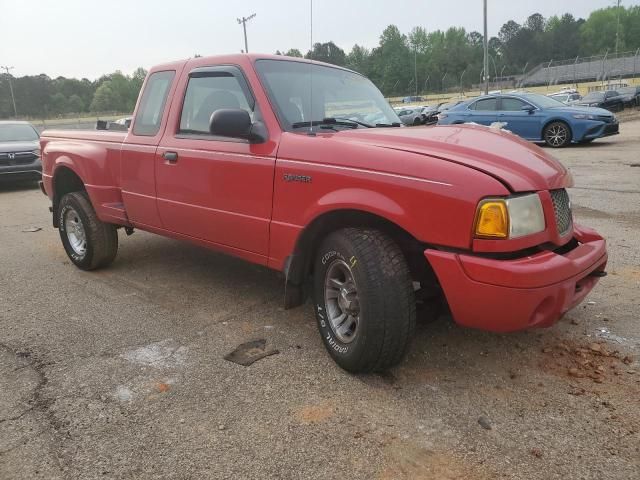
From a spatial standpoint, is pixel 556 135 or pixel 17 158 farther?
pixel 556 135

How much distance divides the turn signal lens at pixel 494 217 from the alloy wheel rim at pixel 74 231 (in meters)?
4.16

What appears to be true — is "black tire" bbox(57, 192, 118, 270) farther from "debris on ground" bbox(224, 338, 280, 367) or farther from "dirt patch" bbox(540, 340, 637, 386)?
"dirt patch" bbox(540, 340, 637, 386)

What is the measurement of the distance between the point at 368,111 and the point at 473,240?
1.89m

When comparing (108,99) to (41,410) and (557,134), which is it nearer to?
(557,134)

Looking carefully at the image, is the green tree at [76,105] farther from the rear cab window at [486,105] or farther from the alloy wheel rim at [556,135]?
the alloy wheel rim at [556,135]

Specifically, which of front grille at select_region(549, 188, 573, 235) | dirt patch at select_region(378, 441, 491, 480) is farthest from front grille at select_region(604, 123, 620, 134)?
dirt patch at select_region(378, 441, 491, 480)

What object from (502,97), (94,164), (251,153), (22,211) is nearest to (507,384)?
(251,153)

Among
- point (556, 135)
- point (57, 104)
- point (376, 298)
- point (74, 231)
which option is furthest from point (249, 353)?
point (57, 104)

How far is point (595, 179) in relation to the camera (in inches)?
370

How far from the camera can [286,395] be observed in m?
2.98

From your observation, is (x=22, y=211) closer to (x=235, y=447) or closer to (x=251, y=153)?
(x=251, y=153)

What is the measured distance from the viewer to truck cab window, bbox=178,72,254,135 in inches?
151

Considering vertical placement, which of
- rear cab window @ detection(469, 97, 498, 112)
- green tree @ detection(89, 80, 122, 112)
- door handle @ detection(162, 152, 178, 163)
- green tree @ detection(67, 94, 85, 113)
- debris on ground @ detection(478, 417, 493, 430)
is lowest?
debris on ground @ detection(478, 417, 493, 430)

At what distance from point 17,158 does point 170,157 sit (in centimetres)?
940
